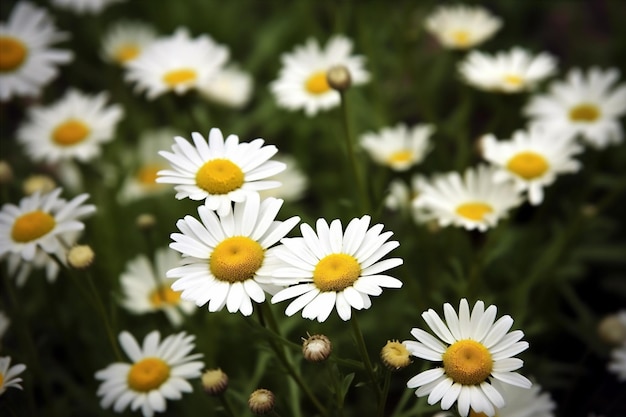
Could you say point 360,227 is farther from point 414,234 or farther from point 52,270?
point 52,270

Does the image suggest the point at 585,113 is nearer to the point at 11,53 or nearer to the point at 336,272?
the point at 336,272

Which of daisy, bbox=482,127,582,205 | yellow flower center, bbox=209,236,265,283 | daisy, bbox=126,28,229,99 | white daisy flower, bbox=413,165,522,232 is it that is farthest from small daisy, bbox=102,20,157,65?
yellow flower center, bbox=209,236,265,283

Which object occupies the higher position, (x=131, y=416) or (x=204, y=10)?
(x=204, y=10)

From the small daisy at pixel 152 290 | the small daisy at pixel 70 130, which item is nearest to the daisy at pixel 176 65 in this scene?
the small daisy at pixel 70 130

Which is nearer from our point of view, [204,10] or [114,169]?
[114,169]

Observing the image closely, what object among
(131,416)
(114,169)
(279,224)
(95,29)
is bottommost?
(131,416)

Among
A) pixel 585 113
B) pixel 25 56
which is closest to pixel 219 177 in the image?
pixel 25 56

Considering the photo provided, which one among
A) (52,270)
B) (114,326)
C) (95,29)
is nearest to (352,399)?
(114,326)

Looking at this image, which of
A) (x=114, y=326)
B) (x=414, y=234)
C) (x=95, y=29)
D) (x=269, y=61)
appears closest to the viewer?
(x=114, y=326)
